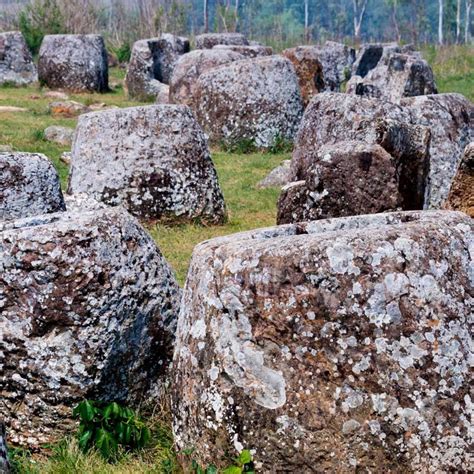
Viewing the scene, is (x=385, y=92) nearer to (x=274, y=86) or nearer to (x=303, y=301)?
(x=274, y=86)

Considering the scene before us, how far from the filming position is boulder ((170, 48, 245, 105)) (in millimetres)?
19219

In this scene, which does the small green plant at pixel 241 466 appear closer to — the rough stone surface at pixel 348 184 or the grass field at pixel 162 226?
the grass field at pixel 162 226

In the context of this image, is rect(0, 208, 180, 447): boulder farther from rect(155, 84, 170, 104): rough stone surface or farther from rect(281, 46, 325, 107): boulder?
rect(155, 84, 170, 104): rough stone surface

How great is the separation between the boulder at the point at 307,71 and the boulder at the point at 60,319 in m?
14.3

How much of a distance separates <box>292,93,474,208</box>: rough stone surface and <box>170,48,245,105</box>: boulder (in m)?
8.37

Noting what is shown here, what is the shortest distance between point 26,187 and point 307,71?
12305 millimetres

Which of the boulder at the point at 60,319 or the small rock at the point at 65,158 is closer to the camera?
the boulder at the point at 60,319

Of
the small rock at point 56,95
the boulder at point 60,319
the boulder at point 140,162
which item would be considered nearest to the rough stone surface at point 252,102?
the boulder at point 140,162

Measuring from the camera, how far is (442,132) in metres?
11.0

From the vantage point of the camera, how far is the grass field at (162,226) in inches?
182

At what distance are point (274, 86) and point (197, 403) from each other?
1231cm

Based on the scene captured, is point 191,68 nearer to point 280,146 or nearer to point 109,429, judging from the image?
point 280,146

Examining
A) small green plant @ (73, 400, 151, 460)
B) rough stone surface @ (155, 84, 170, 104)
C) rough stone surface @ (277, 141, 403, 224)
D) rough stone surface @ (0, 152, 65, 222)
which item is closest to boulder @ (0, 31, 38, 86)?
rough stone surface @ (155, 84, 170, 104)

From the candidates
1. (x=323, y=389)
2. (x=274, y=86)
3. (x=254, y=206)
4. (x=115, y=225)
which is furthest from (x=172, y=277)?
(x=274, y=86)
